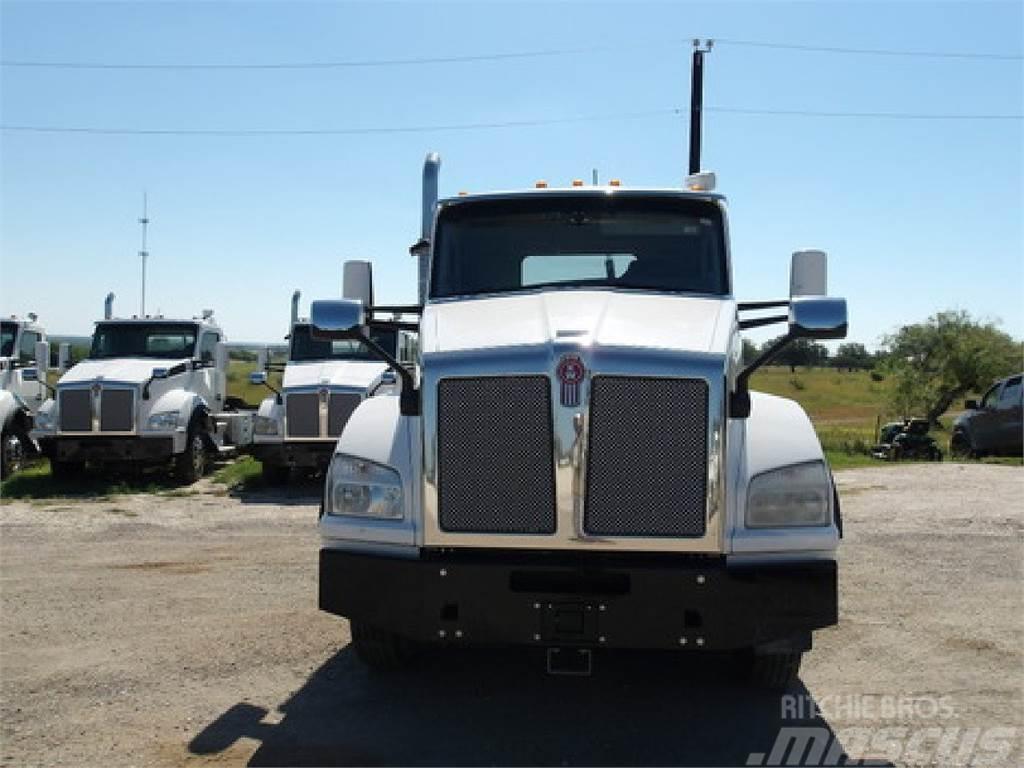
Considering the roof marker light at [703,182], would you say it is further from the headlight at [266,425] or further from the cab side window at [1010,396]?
the cab side window at [1010,396]

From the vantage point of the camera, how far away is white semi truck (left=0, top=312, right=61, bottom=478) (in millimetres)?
15352

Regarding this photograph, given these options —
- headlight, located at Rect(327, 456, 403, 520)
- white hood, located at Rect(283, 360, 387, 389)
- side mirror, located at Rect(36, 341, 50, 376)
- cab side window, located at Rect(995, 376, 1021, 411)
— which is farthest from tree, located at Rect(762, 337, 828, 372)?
side mirror, located at Rect(36, 341, 50, 376)

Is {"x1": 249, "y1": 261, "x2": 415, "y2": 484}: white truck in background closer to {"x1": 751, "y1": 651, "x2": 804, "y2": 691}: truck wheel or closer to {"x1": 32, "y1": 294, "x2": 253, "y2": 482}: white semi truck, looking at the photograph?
{"x1": 32, "y1": 294, "x2": 253, "y2": 482}: white semi truck

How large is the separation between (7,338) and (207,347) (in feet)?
10.6

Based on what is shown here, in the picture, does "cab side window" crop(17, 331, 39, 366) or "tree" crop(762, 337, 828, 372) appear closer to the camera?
"tree" crop(762, 337, 828, 372)

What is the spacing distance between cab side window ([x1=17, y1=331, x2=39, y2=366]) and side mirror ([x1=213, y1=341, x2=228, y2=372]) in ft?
10.3

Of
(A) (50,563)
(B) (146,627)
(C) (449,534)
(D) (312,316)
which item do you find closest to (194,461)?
(A) (50,563)

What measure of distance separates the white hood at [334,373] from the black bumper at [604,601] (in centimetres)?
987

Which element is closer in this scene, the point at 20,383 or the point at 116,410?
the point at 116,410

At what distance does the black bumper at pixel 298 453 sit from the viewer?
14.0 meters

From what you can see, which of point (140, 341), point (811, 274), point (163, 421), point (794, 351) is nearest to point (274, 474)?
point (163, 421)

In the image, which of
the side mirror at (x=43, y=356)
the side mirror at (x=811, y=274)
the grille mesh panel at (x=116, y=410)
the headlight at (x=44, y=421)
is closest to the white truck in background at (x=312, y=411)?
the grille mesh panel at (x=116, y=410)

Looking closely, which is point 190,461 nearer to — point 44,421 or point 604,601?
point 44,421

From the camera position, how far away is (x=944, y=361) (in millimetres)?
44938
